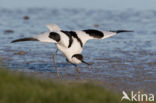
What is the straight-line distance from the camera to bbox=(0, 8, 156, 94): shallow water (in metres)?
10.8

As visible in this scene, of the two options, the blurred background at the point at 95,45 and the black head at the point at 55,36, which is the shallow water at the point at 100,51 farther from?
the black head at the point at 55,36

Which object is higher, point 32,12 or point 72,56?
point 32,12

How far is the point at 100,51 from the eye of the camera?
1370cm

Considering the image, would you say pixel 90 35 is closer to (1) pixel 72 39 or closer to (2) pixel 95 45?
(1) pixel 72 39

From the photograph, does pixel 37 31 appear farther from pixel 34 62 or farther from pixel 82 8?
pixel 82 8

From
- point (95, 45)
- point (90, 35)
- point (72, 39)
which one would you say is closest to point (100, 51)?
point (95, 45)

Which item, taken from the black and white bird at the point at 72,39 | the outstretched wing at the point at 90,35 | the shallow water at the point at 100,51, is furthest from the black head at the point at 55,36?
the shallow water at the point at 100,51

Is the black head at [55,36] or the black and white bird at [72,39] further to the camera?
the black and white bird at [72,39]

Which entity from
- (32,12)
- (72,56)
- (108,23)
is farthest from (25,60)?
(32,12)

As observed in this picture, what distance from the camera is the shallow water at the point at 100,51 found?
35.4ft

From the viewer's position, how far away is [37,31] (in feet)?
56.0

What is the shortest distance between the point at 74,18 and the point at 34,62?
937 cm

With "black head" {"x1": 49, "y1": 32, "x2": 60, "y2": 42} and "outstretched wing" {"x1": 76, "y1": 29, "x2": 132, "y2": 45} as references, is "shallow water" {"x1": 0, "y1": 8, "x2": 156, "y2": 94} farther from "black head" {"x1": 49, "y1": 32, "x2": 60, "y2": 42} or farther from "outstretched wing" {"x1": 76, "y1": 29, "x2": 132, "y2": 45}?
"black head" {"x1": 49, "y1": 32, "x2": 60, "y2": 42}

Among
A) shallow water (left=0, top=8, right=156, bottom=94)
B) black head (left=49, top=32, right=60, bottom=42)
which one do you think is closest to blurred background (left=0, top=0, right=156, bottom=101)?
shallow water (left=0, top=8, right=156, bottom=94)
